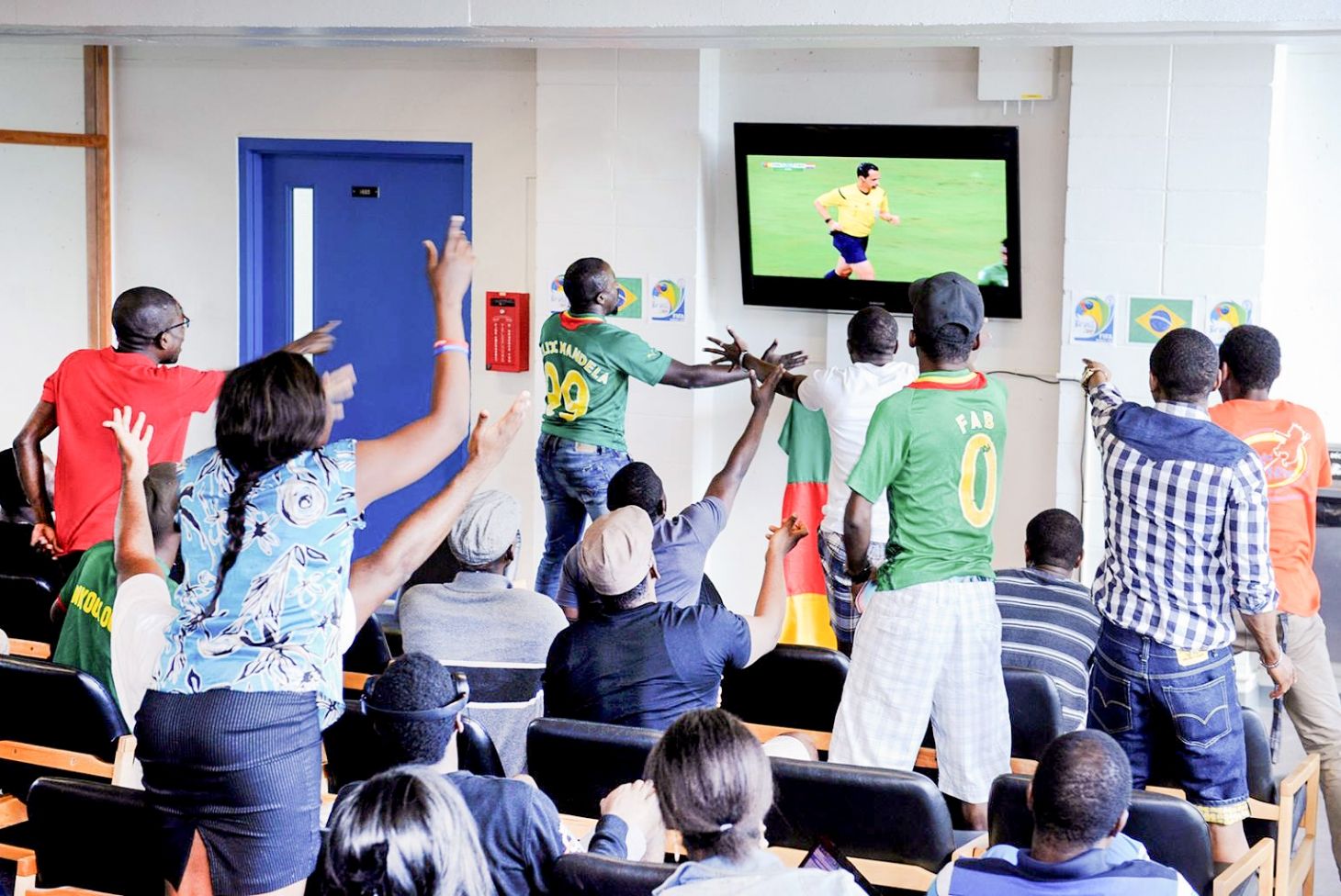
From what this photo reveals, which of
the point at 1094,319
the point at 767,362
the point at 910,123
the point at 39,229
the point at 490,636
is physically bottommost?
the point at 490,636

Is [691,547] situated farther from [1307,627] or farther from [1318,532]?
[1318,532]

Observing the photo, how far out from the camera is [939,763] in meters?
3.66

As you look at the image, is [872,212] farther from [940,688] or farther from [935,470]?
[940,688]

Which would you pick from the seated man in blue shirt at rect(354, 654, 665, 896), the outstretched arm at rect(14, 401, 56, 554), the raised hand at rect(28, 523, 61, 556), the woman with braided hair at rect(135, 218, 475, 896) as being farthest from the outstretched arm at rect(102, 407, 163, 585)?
the raised hand at rect(28, 523, 61, 556)

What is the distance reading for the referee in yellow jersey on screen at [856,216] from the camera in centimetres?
626

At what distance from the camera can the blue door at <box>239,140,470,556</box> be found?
7328mm

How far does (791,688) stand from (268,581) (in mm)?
1717

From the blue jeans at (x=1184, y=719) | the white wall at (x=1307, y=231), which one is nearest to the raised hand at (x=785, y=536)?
the blue jeans at (x=1184, y=719)

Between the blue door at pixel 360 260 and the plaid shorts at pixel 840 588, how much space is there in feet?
9.48

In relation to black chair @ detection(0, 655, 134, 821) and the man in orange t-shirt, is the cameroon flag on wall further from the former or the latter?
black chair @ detection(0, 655, 134, 821)

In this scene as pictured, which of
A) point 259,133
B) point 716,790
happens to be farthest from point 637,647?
point 259,133

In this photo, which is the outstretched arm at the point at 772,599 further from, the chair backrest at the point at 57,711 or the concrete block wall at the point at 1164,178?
the concrete block wall at the point at 1164,178

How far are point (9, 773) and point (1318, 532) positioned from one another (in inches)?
179

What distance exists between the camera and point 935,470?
3.59 meters
